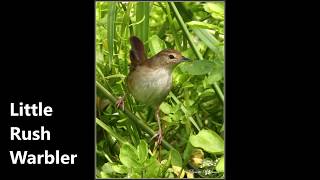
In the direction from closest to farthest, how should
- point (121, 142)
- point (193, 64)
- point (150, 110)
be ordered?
point (193, 64)
point (121, 142)
point (150, 110)

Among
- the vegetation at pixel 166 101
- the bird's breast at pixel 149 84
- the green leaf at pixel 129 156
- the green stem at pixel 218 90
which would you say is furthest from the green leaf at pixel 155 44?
the green leaf at pixel 129 156

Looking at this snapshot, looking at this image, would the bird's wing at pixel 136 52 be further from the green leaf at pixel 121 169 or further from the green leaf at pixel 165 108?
the green leaf at pixel 121 169

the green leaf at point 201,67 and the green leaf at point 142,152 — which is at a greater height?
the green leaf at point 201,67

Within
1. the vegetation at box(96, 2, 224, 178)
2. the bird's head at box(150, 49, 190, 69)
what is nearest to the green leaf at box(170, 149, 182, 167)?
the vegetation at box(96, 2, 224, 178)

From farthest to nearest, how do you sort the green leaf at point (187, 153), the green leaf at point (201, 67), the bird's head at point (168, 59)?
the bird's head at point (168, 59) < the green leaf at point (187, 153) < the green leaf at point (201, 67)
